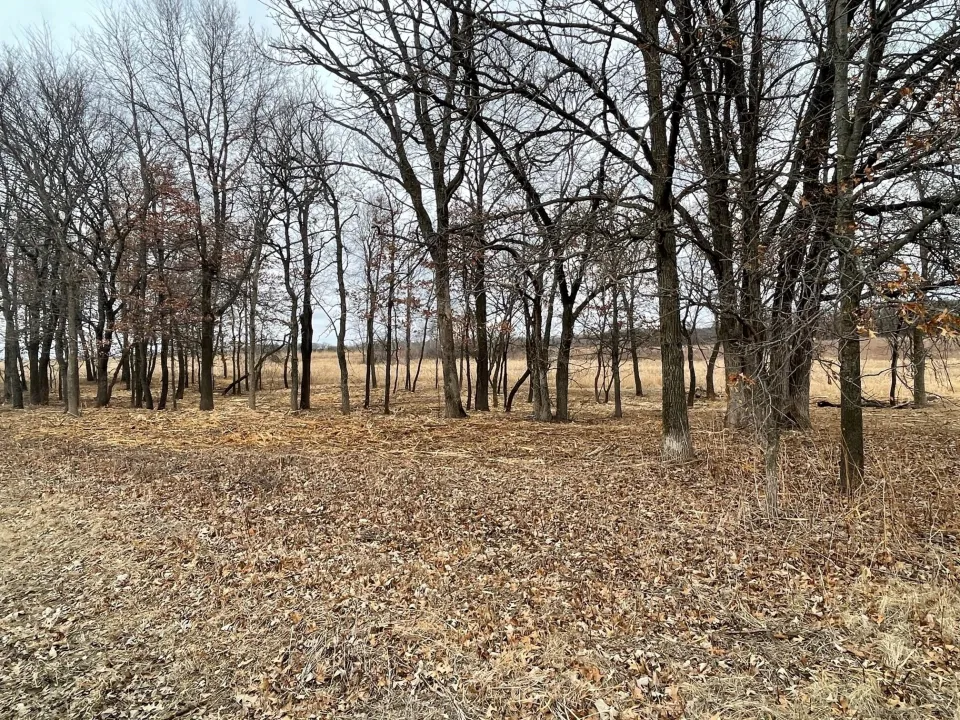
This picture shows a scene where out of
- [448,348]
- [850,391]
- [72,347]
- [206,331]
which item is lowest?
[850,391]

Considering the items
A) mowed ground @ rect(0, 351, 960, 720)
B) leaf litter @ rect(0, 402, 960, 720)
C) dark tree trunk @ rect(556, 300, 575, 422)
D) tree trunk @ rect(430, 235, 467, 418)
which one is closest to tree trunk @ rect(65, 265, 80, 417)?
leaf litter @ rect(0, 402, 960, 720)

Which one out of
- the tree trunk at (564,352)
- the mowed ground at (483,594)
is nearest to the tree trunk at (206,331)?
the mowed ground at (483,594)

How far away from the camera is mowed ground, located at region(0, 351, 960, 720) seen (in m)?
3.22

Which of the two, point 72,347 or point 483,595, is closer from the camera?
point 483,595

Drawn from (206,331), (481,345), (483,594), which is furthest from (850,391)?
(206,331)

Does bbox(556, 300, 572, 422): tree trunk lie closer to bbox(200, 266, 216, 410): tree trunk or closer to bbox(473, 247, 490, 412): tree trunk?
bbox(473, 247, 490, 412): tree trunk

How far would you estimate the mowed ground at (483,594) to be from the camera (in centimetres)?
322

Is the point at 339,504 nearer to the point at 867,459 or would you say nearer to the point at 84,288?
the point at 867,459

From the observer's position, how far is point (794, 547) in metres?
4.67

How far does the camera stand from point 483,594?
13.8 ft

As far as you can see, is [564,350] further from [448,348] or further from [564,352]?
[448,348]

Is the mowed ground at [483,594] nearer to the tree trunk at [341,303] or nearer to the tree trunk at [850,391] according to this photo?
the tree trunk at [850,391]

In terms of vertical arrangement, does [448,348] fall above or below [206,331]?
below

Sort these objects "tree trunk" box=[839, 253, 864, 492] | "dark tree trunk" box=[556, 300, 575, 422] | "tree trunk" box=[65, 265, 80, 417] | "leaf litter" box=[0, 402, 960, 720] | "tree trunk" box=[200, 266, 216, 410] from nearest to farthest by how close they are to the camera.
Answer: "leaf litter" box=[0, 402, 960, 720]
"tree trunk" box=[839, 253, 864, 492]
"dark tree trunk" box=[556, 300, 575, 422]
"tree trunk" box=[65, 265, 80, 417]
"tree trunk" box=[200, 266, 216, 410]
